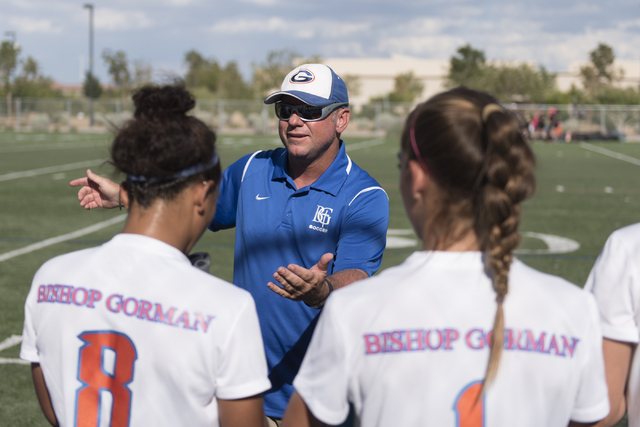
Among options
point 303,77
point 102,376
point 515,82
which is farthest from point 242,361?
point 515,82

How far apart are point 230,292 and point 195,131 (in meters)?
0.48

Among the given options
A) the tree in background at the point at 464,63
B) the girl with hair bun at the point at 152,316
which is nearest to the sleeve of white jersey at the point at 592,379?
the girl with hair bun at the point at 152,316

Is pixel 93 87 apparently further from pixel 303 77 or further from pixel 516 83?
pixel 303 77

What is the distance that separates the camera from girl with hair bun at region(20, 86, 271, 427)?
1685 millimetres

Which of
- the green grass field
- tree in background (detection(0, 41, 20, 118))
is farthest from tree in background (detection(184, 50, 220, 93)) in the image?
the green grass field

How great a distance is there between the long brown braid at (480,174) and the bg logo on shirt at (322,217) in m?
1.47

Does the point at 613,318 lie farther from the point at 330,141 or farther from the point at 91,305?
the point at 330,141

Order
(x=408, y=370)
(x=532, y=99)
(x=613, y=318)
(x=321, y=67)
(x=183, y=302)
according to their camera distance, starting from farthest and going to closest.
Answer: (x=532, y=99)
(x=321, y=67)
(x=613, y=318)
(x=183, y=302)
(x=408, y=370)

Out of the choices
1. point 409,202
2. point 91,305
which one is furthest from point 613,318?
point 91,305

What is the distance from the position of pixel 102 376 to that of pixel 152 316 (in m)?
0.23

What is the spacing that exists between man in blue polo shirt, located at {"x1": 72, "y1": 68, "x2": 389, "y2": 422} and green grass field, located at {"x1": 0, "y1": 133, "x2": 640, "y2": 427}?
78 centimetres

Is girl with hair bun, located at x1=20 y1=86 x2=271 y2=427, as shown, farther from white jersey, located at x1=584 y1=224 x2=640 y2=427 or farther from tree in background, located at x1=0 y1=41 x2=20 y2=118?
tree in background, located at x1=0 y1=41 x2=20 y2=118

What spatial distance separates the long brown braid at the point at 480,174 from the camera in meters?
1.57

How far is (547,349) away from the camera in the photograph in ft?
5.10
